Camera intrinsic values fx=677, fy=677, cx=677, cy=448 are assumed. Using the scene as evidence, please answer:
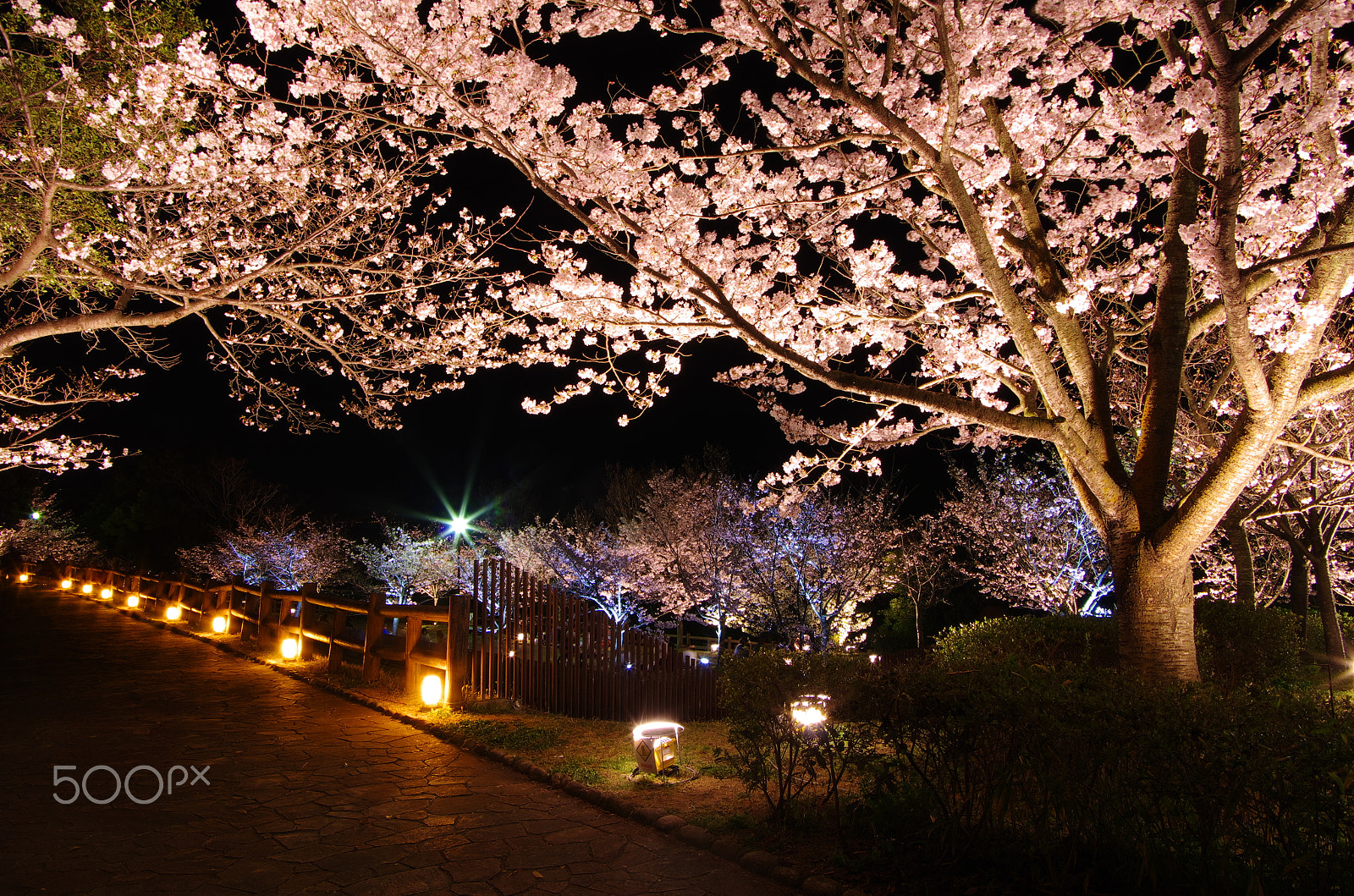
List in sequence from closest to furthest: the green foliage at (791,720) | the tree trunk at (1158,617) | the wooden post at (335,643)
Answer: the green foliage at (791,720)
the tree trunk at (1158,617)
the wooden post at (335,643)

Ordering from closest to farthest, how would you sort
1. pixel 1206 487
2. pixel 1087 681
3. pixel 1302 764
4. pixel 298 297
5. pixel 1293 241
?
pixel 1302 764
pixel 1087 681
pixel 1206 487
pixel 1293 241
pixel 298 297

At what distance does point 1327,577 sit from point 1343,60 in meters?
10.4

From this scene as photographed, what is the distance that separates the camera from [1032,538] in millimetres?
19719

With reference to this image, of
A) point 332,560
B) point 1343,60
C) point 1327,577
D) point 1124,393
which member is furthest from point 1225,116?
point 332,560

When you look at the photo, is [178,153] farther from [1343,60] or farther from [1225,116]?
[1343,60]

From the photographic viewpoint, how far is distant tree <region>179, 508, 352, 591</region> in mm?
27750

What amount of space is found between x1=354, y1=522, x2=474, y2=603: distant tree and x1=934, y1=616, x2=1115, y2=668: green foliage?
2279 centimetres

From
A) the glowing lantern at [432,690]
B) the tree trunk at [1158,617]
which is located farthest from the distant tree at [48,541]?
the tree trunk at [1158,617]

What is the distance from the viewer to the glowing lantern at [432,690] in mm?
7891

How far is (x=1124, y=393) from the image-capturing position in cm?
1198

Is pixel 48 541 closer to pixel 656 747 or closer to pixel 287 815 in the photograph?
pixel 287 815

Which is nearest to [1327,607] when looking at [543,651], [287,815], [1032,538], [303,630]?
[1032,538]

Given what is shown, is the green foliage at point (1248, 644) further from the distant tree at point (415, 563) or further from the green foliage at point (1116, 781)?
the distant tree at point (415, 563)

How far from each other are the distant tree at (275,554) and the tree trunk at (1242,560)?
28.4 meters
